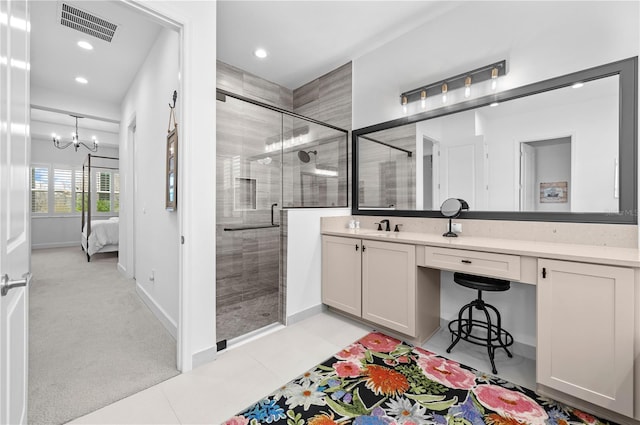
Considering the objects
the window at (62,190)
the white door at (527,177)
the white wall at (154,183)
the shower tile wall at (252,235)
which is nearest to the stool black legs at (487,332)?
the white door at (527,177)

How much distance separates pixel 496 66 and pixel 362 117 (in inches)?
54.7

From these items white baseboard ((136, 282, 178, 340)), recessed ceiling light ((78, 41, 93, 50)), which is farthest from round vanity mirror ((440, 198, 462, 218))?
recessed ceiling light ((78, 41, 93, 50))

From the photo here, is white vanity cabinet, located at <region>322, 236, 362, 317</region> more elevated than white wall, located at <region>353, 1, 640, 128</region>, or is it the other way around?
white wall, located at <region>353, 1, 640, 128</region>

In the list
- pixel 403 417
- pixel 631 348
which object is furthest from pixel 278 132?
pixel 631 348

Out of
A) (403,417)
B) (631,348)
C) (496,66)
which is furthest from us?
(496,66)

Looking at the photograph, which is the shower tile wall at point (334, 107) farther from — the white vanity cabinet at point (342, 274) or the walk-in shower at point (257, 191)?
the white vanity cabinet at point (342, 274)

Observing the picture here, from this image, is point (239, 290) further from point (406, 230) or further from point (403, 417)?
point (403, 417)

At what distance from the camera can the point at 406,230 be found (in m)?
2.93

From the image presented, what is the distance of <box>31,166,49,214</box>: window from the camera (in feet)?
22.8

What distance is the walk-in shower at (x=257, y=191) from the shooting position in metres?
3.00

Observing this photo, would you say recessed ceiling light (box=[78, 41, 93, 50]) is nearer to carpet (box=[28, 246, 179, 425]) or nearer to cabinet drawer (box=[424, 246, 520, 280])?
carpet (box=[28, 246, 179, 425])

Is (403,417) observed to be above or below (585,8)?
below

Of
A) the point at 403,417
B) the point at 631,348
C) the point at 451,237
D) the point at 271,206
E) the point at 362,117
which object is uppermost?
the point at 362,117

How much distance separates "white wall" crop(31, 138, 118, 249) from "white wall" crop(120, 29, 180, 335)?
4.66 metres
